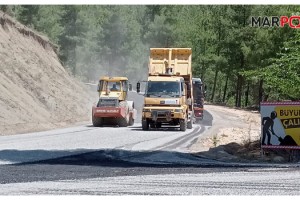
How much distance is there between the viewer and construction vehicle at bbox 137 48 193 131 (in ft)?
78.3

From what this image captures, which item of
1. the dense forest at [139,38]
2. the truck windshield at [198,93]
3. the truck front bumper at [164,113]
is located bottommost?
the truck front bumper at [164,113]

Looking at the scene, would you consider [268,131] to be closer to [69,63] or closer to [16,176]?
[16,176]

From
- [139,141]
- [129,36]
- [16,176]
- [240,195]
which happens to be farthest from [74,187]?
[129,36]

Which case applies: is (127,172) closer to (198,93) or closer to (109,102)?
(109,102)

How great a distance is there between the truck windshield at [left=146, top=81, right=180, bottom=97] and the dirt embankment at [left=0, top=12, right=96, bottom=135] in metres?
5.38

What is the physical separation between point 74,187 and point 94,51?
34.8 m

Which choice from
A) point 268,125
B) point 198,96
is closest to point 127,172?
point 268,125

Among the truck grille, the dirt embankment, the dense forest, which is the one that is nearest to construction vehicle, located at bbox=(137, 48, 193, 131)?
the truck grille

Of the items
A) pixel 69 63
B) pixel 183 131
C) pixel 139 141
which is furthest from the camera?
pixel 69 63

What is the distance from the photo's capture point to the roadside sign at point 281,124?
1395 cm

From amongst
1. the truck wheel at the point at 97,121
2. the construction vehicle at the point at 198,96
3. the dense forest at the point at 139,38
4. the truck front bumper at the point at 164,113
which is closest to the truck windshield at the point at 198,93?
the construction vehicle at the point at 198,96

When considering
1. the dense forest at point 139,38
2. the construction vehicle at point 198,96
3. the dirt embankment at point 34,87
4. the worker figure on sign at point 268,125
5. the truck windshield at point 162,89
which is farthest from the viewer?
the dense forest at point 139,38

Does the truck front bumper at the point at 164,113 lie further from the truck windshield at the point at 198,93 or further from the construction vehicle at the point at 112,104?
the truck windshield at the point at 198,93

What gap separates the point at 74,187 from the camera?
404 inches
